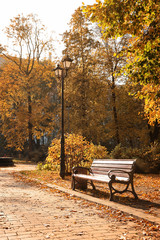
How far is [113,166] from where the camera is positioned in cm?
815

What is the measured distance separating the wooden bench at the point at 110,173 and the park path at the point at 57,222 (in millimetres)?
958

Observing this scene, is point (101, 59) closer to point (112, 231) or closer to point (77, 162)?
point (77, 162)

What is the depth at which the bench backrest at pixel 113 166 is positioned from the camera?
24.2ft

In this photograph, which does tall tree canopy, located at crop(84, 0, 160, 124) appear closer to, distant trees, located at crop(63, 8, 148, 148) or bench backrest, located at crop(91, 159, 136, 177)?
bench backrest, located at crop(91, 159, 136, 177)

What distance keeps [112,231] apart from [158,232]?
76cm

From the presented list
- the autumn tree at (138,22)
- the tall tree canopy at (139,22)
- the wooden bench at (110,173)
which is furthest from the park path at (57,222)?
the tall tree canopy at (139,22)

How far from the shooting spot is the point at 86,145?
13.1 metres

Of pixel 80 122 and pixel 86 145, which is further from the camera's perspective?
pixel 80 122

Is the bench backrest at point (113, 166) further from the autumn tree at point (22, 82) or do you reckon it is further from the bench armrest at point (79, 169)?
the autumn tree at point (22, 82)

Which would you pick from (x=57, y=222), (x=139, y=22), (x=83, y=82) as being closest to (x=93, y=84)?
(x=83, y=82)

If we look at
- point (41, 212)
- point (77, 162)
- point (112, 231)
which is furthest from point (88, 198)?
point (77, 162)

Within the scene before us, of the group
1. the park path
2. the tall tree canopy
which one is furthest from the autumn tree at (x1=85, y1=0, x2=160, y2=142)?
the park path

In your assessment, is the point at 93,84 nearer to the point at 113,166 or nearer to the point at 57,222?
the point at 113,166

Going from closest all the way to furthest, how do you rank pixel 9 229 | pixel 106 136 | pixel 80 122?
1. pixel 9 229
2. pixel 80 122
3. pixel 106 136
